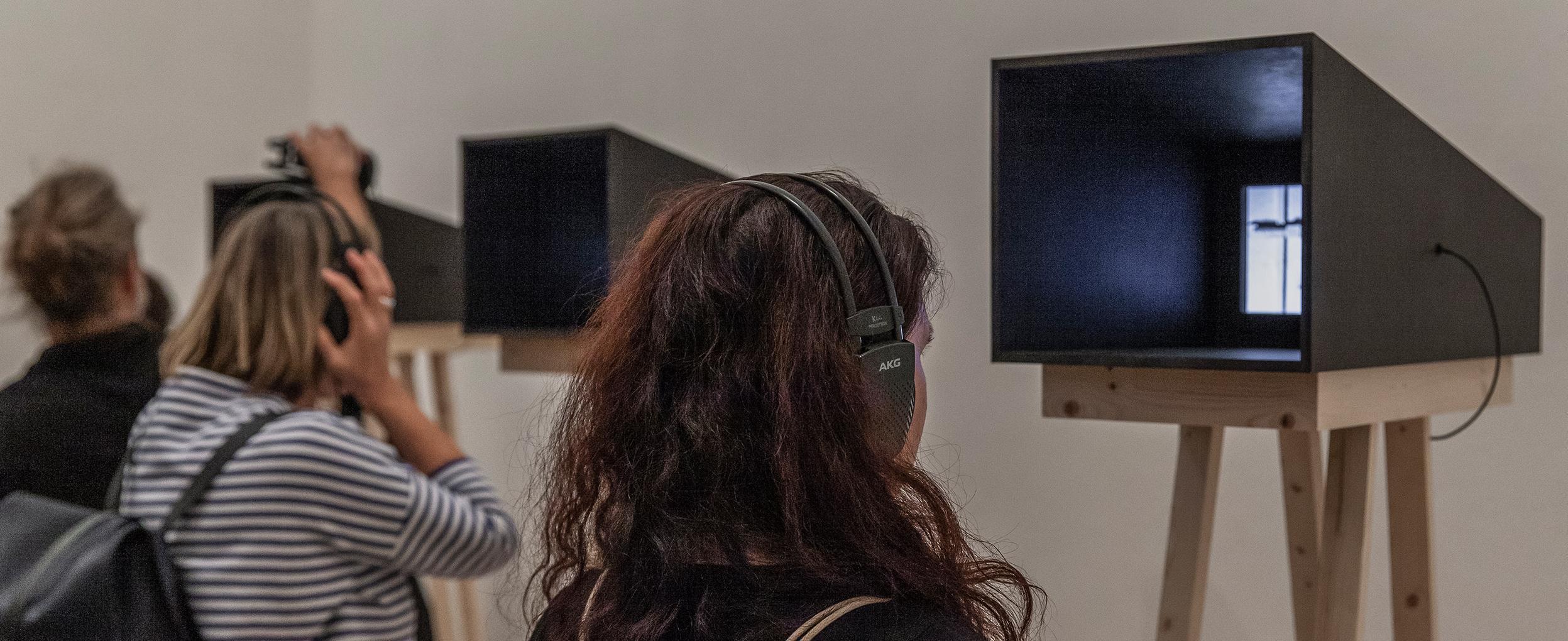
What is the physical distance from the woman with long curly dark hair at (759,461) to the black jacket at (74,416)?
113 cm

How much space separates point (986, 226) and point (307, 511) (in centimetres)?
130

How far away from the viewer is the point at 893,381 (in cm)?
76

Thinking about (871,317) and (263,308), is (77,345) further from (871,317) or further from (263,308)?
(871,317)

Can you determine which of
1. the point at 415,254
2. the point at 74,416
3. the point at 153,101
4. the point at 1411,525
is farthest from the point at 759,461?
the point at 153,101

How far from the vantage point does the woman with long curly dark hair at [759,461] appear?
69cm

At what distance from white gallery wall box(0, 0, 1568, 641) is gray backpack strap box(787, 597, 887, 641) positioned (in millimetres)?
934

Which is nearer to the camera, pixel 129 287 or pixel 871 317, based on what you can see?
pixel 871 317

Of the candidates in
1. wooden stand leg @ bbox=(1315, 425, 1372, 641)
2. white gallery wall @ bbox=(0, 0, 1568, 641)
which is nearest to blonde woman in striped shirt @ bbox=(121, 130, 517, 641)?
white gallery wall @ bbox=(0, 0, 1568, 641)

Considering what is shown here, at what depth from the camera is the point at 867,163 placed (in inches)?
91.4

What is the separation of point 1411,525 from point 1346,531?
0.16 meters

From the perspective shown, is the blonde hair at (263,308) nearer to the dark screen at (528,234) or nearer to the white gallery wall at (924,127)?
the white gallery wall at (924,127)

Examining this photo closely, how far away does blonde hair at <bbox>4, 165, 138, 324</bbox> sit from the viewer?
5.71 ft

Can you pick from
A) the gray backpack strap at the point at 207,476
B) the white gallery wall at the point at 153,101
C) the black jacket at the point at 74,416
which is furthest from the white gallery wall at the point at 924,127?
the black jacket at the point at 74,416

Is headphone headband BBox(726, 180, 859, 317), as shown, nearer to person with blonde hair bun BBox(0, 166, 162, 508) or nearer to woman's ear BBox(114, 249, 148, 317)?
person with blonde hair bun BBox(0, 166, 162, 508)
